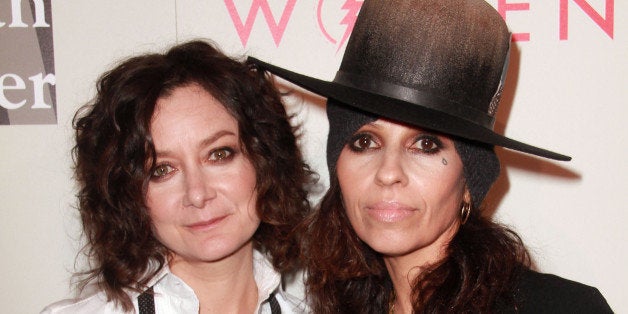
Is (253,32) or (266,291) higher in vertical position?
(253,32)

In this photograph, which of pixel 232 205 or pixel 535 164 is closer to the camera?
pixel 232 205

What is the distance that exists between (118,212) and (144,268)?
179 mm

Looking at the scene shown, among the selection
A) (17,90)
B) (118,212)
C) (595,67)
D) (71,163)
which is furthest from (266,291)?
(595,67)

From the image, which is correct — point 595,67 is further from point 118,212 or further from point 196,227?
point 118,212

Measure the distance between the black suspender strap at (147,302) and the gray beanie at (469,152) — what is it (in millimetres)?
678

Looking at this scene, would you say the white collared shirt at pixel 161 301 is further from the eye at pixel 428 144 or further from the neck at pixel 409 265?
the eye at pixel 428 144

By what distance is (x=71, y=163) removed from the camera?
2240 millimetres

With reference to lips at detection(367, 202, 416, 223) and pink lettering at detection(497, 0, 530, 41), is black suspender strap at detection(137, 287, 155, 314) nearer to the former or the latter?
lips at detection(367, 202, 416, 223)

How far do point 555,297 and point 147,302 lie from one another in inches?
43.5

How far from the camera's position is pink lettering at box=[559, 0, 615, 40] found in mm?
2051

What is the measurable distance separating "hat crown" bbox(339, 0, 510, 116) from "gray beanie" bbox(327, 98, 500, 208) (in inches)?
3.7

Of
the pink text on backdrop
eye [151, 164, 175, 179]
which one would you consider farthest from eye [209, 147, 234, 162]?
the pink text on backdrop

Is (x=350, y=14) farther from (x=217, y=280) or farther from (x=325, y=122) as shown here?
(x=217, y=280)

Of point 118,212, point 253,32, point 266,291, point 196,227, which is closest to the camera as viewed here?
point 196,227
